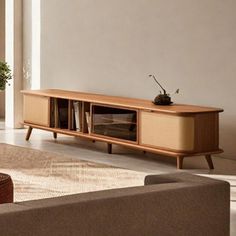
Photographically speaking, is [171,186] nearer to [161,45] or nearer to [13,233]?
[13,233]

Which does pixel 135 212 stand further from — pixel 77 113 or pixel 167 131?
pixel 77 113

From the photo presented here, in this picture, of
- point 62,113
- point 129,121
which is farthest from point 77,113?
point 129,121

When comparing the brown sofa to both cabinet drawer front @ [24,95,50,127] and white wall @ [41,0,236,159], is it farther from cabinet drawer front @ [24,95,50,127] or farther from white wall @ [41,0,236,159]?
cabinet drawer front @ [24,95,50,127]

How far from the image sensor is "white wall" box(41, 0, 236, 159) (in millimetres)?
7031

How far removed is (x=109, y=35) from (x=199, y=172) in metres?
2.46

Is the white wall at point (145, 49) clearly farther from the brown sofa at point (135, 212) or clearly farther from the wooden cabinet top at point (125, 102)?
the brown sofa at point (135, 212)

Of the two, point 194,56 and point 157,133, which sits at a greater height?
point 194,56

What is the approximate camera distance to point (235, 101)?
6934 mm

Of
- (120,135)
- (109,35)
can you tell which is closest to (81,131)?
(120,135)

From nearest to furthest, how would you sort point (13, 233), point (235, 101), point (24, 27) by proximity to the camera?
point (13, 233), point (235, 101), point (24, 27)

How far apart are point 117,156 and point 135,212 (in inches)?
188

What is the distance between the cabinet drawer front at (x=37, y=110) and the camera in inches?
326

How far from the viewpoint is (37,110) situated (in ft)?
27.6

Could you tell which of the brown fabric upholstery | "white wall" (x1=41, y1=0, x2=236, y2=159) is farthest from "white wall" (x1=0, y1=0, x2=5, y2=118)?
the brown fabric upholstery
